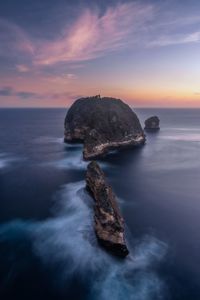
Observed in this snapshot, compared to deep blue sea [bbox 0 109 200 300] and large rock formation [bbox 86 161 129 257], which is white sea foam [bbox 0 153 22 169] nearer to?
deep blue sea [bbox 0 109 200 300]

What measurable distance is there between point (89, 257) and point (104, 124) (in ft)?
198

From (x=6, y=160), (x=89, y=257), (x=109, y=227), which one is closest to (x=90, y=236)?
(x=89, y=257)

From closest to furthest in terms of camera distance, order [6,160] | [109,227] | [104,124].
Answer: [109,227], [6,160], [104,124]

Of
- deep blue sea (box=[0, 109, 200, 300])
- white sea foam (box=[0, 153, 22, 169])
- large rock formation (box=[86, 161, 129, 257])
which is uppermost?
large rock formation (box=[86, 161, 129, 257])

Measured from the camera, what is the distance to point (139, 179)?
57.4 m

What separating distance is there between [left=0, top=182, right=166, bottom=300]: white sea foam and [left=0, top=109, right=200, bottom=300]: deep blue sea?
0.09 m

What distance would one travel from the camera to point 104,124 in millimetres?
85688

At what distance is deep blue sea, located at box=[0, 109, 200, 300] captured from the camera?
25.0 metres

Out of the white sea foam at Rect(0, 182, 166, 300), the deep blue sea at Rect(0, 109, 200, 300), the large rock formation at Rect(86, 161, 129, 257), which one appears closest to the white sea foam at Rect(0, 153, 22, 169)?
the deep blue sea at Rect(0, 109, 200, 300)

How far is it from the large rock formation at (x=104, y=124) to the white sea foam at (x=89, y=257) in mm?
38875

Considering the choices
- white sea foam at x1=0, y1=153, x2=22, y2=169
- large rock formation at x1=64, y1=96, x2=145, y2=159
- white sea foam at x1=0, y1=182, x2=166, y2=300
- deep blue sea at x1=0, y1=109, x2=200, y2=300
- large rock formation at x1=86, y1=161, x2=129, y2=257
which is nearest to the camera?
white sea foam at x1=0, y1=182, x2=166, y2=300

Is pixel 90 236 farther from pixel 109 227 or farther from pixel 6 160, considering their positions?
pixel 6 160

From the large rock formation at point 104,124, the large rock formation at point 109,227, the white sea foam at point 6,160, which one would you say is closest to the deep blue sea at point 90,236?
the large rock formation at point 109,227

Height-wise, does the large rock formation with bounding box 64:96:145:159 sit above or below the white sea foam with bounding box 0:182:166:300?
above
